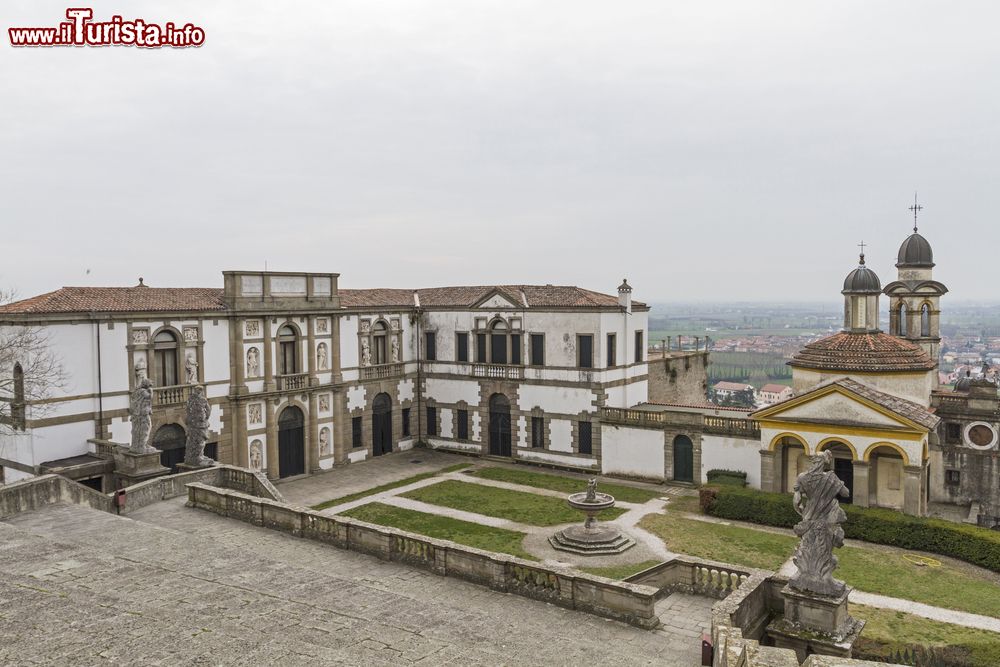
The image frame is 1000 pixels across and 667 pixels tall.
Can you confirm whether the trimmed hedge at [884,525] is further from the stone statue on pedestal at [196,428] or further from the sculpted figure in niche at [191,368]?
the sculpted figure in niche at [191,368]

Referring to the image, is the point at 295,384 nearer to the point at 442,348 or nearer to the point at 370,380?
the point at 370,380

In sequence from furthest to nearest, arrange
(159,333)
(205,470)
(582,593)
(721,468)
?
(721,468) < (159,333) < (205,470) < (582,593)

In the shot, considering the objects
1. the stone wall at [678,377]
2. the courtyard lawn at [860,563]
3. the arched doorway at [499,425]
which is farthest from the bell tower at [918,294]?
the arched doorway at [499,425]

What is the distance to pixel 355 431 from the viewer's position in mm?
39531

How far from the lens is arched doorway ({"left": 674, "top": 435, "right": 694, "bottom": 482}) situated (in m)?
34.5

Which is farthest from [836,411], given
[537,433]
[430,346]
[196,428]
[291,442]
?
[291,442]

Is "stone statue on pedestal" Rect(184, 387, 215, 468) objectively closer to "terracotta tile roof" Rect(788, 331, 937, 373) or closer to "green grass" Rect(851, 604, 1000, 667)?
"green grass" Rect(851, 604, 1000, 667)

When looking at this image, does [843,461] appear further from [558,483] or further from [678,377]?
[678,377]

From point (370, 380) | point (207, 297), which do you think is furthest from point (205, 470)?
point (370, 380)

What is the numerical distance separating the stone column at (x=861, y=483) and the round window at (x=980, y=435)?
8.09 m

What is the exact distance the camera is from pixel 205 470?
25.6m

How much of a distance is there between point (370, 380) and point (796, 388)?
21443 millimetres

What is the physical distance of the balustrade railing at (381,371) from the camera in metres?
40.0

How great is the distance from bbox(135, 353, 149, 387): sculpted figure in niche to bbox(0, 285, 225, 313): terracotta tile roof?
1993 mm
